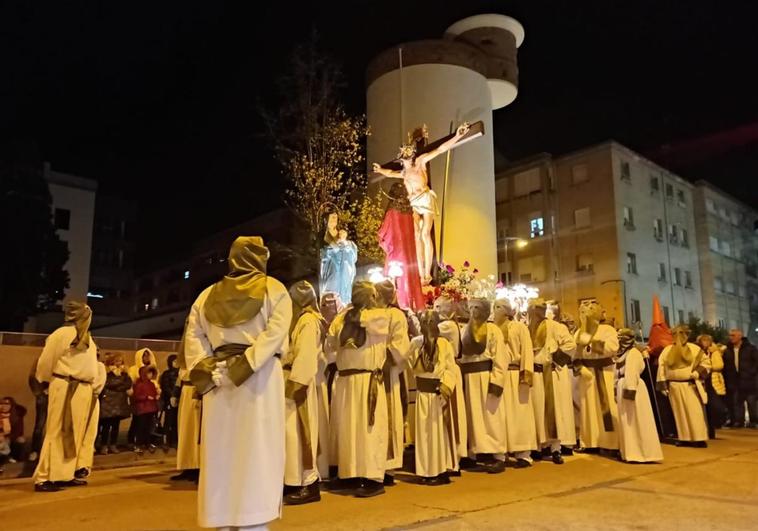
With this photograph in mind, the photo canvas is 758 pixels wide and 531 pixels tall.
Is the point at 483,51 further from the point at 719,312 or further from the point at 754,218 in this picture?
the point at 754,218

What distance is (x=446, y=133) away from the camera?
18797 mm

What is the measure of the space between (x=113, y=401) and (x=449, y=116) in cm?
1269

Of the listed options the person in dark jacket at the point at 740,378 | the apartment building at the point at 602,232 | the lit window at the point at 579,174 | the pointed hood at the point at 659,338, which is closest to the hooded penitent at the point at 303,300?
the pointed hood at the point at 659,338

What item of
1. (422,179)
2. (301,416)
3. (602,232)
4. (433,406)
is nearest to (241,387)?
(301,416)

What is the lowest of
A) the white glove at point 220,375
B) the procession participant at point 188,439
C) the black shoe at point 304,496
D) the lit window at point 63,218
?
the black shoe at point 304,496

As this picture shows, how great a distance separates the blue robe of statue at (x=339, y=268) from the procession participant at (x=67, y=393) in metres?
4.50

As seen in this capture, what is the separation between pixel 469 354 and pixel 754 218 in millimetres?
47064

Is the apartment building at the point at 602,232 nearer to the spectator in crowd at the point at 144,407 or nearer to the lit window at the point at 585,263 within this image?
the lit window at the point at 585,263

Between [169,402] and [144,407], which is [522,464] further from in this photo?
[169,402]

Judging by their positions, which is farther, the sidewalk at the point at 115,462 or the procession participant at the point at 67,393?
the sidewalk at the point at 115,462

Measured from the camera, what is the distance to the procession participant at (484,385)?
789cm

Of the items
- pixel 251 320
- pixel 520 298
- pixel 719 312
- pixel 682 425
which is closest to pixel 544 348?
pixel 682 425

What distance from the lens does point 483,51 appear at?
20.8 m

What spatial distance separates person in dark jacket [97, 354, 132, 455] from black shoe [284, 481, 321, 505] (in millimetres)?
4316
